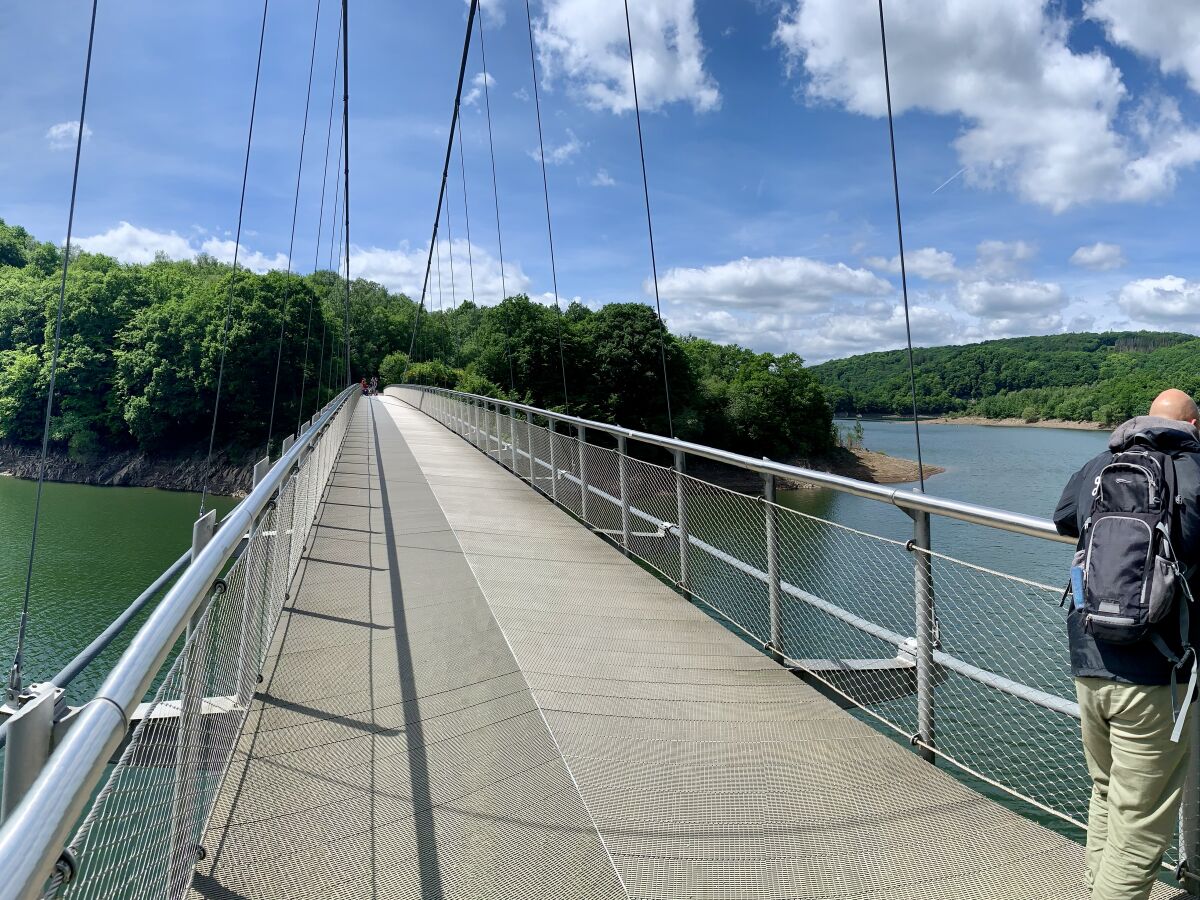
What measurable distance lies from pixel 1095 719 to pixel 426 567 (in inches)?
170

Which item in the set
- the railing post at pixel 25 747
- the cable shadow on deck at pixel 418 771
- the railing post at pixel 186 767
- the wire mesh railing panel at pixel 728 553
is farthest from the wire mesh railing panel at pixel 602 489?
the railing post at pixel 25 747

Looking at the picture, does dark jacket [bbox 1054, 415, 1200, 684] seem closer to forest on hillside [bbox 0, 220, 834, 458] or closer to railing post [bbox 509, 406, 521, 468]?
railing post [bbox 509, 406, 521, 468]

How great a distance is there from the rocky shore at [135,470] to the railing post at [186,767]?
6009 centimetres

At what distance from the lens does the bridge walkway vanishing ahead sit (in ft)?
7.19

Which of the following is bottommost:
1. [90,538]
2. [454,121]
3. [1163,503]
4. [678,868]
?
[90,538]

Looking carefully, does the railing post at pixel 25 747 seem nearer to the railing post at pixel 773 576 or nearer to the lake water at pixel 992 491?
the railing post at pixel 773 576

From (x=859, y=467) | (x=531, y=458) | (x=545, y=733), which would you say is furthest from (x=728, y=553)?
(x=859, y=467)

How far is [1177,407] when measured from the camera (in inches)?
81.9

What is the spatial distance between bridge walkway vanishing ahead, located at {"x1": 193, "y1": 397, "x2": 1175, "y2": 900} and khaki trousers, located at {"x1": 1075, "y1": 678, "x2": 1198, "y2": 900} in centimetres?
18

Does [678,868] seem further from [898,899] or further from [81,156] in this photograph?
[81,156]

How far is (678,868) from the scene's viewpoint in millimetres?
2221

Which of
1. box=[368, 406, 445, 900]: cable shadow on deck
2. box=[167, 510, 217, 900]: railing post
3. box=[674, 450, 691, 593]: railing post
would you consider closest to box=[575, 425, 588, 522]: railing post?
box=[674, 450, 691, 593]: railing post

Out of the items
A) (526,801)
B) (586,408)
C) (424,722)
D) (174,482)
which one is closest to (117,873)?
(526,801)

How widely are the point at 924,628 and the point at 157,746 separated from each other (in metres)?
2.47
